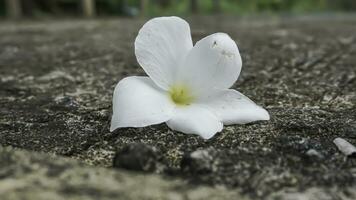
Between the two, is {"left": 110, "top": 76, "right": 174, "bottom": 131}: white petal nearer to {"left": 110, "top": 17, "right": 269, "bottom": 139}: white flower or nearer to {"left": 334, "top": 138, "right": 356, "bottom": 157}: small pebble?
{"left": 110, "top": 17, "right": 269, "bottom": 139}: white flower

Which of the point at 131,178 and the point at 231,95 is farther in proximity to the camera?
the point at 231,95

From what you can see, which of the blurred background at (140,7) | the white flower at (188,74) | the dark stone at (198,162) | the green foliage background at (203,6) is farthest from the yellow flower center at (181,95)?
the green foliage background at (203,6)

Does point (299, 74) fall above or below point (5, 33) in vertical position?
above

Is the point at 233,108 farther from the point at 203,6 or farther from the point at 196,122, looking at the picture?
the point at 203,6

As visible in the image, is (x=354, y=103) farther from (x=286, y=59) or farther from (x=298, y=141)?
(x=286, y=59)

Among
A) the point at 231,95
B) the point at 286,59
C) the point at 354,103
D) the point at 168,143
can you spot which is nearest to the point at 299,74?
the point at 286,59

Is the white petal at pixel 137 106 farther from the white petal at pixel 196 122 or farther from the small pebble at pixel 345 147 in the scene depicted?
the small pebble at pixel 345 147

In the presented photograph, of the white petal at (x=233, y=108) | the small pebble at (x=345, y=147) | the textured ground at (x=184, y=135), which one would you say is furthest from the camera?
the white petal at (x=233, y=108)
